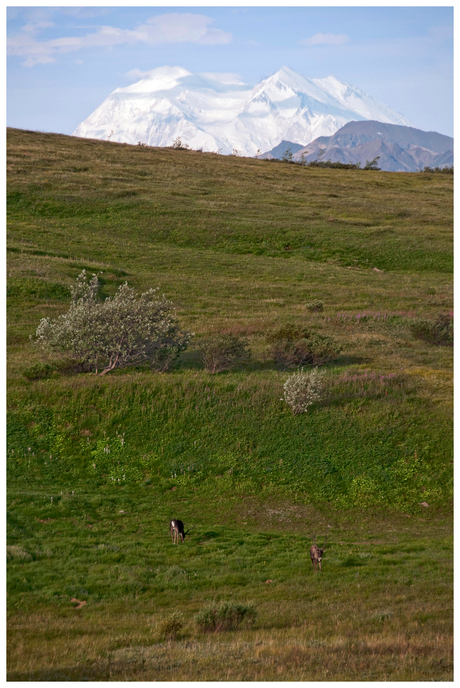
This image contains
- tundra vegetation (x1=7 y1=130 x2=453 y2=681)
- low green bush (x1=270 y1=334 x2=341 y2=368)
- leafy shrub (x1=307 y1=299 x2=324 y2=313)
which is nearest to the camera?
tundra vegetation (x1=7 y1=130 x2=453 y2=681)

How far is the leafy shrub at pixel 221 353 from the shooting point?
24500 millimetres

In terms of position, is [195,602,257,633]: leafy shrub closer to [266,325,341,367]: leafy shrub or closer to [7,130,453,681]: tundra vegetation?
[7,130,453,681]: tundra vegetation

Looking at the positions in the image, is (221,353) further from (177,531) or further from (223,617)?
(223,617)

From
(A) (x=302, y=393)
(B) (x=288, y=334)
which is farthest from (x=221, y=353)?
(A) (x=302, y=393)

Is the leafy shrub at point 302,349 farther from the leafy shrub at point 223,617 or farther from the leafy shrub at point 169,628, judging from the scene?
the leafy shrub at point 169,628

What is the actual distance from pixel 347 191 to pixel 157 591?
246 ft

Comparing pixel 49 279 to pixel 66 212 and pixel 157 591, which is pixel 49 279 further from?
pixel 157 591

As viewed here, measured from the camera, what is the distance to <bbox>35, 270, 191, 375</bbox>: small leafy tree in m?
22.8

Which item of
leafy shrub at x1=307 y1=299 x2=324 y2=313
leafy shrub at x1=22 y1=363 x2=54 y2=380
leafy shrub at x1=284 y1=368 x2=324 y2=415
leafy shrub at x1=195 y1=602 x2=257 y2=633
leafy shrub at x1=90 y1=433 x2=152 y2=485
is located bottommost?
leafy shrub at x1=195 y1=602 x2=257 y2=633

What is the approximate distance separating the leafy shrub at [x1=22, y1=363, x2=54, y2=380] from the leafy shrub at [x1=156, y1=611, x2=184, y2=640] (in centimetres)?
1440

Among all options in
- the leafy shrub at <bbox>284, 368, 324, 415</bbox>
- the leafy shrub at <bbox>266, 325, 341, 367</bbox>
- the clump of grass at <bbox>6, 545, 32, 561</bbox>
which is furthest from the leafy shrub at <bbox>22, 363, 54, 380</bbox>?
the leafy shrub at <bbox>266, 325, 341, 367</bbox>

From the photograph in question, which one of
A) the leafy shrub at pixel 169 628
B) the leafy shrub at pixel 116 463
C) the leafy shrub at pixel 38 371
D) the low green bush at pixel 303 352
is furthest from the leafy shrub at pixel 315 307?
the leafy shrub at pixel 169 628
